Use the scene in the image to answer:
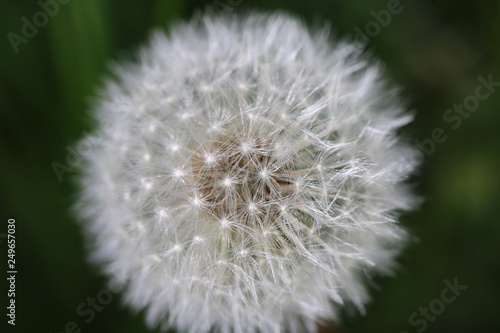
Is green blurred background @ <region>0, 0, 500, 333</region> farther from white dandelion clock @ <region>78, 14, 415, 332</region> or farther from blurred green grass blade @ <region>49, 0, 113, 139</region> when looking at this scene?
white dandelion clock @ <region>78, 14, 415, 332</region>

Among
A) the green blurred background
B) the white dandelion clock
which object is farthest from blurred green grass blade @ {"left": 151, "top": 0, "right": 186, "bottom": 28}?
the white dandelion clock

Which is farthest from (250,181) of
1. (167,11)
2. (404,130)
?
(167,11)

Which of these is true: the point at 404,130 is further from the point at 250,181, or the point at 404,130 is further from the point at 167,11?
the point at 167,11

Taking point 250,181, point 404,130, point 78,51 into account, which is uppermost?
point 404,130

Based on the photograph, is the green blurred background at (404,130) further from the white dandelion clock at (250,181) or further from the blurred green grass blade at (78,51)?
the white dandelion clock at (250,181)

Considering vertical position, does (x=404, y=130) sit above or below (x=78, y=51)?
above

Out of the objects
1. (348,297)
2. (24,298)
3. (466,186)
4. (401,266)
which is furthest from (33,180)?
(466,186)
